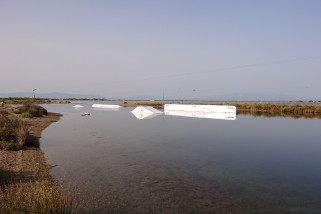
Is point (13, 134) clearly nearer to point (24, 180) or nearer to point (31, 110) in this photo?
point (24, 180)

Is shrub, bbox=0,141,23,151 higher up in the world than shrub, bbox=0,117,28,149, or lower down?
lower down

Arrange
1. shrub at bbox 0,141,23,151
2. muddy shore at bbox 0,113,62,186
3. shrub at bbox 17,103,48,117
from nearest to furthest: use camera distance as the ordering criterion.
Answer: muddy shore at bbox 0,113,62,186 < shrub at bbox 0,141,23,151 < shrub at bbox 17,103,48,117

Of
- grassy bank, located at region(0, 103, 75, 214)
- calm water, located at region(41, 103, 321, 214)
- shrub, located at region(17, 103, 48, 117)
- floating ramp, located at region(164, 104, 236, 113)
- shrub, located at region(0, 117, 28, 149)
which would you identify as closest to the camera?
grassy bank, located at region(0, 103, 75, 214)

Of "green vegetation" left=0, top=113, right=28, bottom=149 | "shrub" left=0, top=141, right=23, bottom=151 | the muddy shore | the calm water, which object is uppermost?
"green vegetation" left=0, top=113, right=28, bottom=149

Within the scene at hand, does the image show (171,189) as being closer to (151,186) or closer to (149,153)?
(151,186)

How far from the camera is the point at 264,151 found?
12.1m

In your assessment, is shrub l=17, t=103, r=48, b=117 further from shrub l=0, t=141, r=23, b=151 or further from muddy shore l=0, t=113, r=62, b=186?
muddy shore l=0, t=113, r=62, b=186

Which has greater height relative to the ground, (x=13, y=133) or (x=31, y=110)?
(x=31, y=110)

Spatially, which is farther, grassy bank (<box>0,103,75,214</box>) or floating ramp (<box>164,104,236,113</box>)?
floating ramp (<box>164,104,236,113</box>)

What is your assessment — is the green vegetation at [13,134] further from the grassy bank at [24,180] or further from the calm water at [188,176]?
the calm water at [188,176]

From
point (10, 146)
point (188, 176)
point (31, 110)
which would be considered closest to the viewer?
point (188, 176)

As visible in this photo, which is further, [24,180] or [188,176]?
[188,176]

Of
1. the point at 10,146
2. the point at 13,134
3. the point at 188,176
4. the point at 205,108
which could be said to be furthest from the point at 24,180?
the point at 205,108

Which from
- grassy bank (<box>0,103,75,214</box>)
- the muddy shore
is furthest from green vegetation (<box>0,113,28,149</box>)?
the muddy shore
